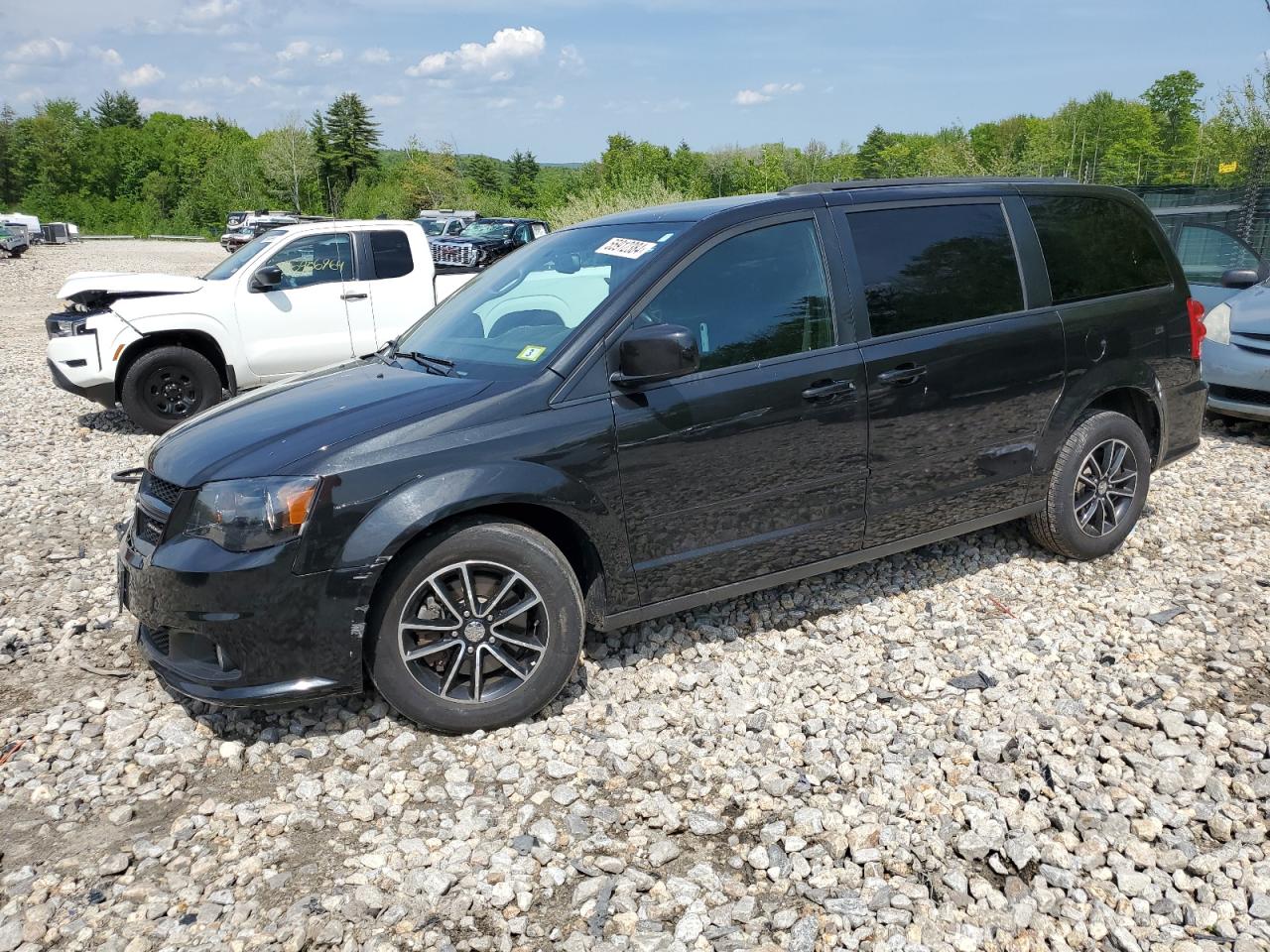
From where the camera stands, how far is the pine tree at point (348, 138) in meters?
84.6

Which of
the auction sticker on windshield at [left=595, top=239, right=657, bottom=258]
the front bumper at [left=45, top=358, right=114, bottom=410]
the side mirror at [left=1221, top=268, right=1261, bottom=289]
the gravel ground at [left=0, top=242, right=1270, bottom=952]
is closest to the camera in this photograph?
the gravel ground at [left=0, top=242, right=1270, bottom=952]

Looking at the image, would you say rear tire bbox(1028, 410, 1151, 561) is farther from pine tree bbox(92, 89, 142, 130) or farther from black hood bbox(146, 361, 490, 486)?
pine tree bbox(92, 89, 142, 130)

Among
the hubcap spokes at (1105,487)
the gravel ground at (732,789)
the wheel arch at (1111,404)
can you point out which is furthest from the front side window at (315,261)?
the hubcap spokes at (1105,487)

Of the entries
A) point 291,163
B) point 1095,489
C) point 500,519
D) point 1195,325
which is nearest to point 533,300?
point 500,519

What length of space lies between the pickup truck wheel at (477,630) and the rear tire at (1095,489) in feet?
8.86

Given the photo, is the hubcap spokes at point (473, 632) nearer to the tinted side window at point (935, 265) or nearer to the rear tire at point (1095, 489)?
the tinted side window at point (935, 265)

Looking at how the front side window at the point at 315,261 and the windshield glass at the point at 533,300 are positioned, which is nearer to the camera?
the windshield glass at the point at 533,300

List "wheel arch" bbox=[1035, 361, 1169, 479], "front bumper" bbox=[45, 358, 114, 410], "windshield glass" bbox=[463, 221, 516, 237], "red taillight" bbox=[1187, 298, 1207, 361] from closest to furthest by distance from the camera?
1. "wheel arch" bbox=[1035, 361, 1169, 479]
2. "red taillight" bbox=[1187, 298, 1207, 361]
3. "front bumper" bbox=[45, 358, 114, 410]
4. "windshield glass" bbox=[463, 221, 516, 237]

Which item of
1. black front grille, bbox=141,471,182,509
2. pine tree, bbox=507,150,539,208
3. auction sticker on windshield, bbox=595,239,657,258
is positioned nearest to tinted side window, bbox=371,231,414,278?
auction sticker on windshield, bbox=595,239,657,258

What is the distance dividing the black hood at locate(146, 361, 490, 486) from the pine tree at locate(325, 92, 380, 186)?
87567mm

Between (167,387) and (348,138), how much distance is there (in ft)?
277

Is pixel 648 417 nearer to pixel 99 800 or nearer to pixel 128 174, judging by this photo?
pixel 99 800

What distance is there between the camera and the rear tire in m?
4.81

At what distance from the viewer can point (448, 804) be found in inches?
127
